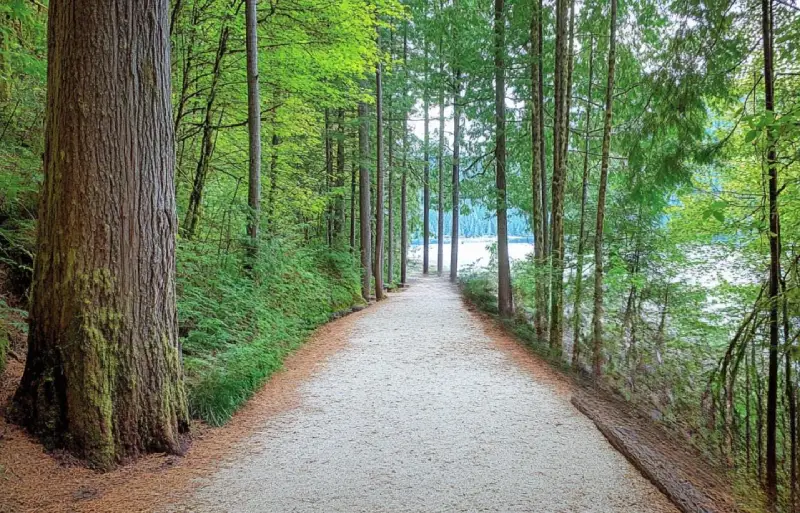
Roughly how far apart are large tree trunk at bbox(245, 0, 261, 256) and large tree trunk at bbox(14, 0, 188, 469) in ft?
11.8

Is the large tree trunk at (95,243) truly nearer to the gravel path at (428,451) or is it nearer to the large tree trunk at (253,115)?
the gravel path at (428,451)

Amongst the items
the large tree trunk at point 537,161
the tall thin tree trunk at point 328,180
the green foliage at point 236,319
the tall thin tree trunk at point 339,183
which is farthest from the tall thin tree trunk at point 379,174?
the large tree trunk at point 537,161

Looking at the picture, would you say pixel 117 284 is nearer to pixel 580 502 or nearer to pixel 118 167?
pixel 118 167

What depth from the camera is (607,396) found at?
5578mm

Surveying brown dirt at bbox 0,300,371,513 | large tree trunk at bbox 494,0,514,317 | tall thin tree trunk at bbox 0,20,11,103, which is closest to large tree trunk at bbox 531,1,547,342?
large tree trunk at bbox 494,0,514,317

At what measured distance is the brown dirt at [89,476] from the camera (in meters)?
2.79

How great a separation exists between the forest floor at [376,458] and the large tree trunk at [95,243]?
316mm

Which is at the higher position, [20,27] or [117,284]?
[20,27]

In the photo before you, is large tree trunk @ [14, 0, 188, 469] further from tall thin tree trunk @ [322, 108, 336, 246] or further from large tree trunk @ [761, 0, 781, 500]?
tall thin tree trunk @ [322, 108, 336, 246]

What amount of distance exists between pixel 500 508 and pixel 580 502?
22.8 inches

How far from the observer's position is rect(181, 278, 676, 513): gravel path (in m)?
3.10

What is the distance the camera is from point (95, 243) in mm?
3328

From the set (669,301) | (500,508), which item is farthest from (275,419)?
(669,301)

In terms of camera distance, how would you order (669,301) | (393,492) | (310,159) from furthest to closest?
(310,159)
(669,301)
(393,492)
